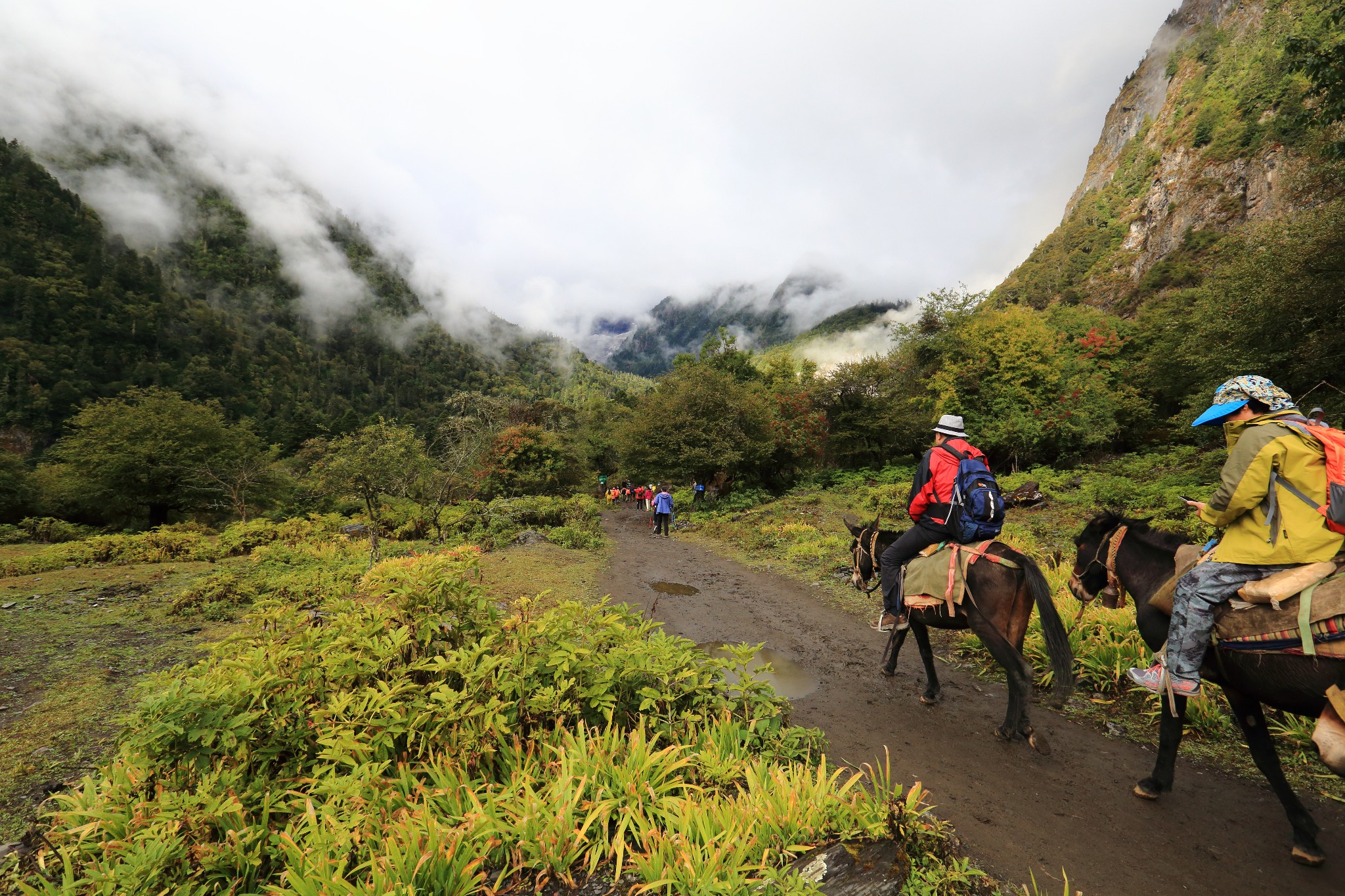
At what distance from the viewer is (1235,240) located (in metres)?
17.3

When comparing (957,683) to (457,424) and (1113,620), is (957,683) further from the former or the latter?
(457,424)

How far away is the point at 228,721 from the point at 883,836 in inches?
132

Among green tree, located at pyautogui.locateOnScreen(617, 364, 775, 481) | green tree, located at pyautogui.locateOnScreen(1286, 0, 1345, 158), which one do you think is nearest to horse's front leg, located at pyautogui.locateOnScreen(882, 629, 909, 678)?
green tree, located at pyautogui.locateOnScreen(1286, 0, 1345, 158)

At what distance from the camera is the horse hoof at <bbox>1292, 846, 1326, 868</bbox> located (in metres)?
2.74

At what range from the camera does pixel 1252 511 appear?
114 inches

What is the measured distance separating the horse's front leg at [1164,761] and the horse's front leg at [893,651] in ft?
7.04

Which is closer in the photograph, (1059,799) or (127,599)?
(1059,799)

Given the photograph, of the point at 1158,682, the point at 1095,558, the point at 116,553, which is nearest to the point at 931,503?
the point at 1095,558

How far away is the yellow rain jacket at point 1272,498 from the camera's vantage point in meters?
2.65

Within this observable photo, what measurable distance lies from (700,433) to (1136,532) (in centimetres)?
1686

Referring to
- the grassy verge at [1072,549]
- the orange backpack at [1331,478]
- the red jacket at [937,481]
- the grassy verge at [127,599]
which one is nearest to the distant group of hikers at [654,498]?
the grassy verge at [1072,549]

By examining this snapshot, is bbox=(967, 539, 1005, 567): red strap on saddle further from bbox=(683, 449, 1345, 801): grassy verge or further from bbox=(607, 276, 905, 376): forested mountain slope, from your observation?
bbox=(607, 276, 905, 376): forested mountain slope

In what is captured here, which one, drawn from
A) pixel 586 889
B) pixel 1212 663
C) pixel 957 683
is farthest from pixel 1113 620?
pixel 586 889

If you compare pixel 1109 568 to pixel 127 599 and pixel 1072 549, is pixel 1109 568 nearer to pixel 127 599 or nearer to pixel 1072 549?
pixel 1072 549
